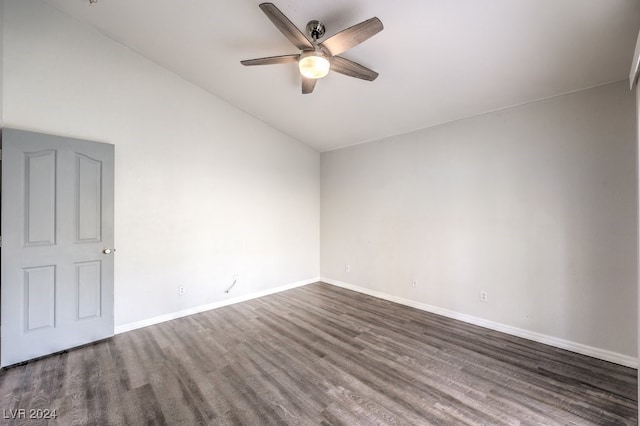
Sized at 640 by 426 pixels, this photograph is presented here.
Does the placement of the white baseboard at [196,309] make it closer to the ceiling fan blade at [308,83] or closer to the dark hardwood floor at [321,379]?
the dark hardwood floor at [321,379]

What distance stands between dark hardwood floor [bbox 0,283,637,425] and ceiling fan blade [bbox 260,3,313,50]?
106 inches

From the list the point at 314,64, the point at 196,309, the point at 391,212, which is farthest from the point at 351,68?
the point at 196,309

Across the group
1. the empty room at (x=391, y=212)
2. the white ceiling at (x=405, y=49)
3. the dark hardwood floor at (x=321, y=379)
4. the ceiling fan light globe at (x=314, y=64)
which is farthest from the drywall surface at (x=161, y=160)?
the ceiling fan light globe at (x=314, y=64)

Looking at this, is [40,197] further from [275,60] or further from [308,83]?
[308,83]

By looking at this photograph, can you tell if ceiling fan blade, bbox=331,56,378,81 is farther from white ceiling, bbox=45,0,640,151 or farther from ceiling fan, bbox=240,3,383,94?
white ceiling, bbox=45,0,640,151

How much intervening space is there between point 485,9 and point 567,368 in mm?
3095

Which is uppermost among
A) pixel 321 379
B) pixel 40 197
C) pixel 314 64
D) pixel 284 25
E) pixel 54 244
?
pixel 284 25

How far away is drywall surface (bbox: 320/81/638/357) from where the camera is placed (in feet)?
8.38

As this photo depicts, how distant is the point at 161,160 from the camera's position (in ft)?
11.5

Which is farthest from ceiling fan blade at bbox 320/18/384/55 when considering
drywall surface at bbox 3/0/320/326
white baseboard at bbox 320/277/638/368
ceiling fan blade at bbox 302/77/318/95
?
white baseboard at bbox 320/277/638/368

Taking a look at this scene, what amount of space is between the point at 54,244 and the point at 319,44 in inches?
125

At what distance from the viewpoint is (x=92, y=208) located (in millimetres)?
2963

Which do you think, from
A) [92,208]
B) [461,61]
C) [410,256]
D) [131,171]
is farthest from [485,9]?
[92,208]

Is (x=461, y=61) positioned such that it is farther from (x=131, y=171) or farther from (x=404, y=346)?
(x=131, y=171)
